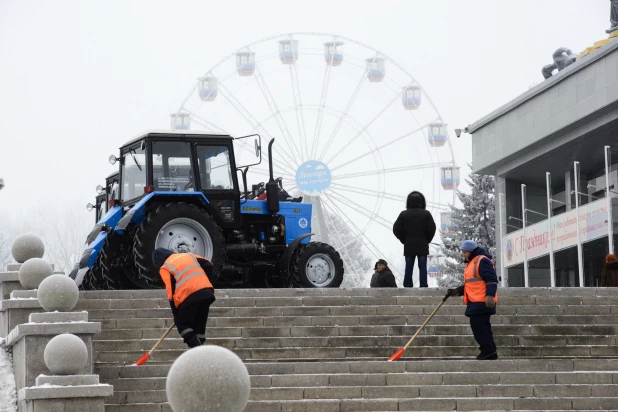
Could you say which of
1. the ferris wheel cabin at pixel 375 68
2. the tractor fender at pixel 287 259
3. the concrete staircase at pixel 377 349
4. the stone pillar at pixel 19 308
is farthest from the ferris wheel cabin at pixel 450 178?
the stone pillar at pixel 19 308

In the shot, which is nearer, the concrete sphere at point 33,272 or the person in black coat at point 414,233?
the concrete sphere at point 33,272

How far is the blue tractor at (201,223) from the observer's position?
16.6 metres

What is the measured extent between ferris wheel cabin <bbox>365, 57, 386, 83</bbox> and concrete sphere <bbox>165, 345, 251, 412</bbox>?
39.3 m

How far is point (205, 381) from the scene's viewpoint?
5723 millimetres

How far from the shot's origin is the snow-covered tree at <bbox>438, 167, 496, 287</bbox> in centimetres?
4666

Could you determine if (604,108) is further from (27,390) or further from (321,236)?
(27,390)

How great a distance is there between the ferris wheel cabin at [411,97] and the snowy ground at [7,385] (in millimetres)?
33942

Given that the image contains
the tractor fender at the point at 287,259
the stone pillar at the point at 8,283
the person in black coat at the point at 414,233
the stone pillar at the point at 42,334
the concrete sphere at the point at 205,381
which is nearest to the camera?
the concrete sphere at the point at 205,381

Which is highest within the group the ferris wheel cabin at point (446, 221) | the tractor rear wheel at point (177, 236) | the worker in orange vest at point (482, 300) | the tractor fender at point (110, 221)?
the ferris wheel cabin at point (446, 221)

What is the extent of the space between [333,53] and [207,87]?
16.6 ft

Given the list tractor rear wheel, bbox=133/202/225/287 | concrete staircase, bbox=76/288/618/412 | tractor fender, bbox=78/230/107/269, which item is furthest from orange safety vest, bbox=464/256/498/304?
tractor fender, bbox=78/230/107/269

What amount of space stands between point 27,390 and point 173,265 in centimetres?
209

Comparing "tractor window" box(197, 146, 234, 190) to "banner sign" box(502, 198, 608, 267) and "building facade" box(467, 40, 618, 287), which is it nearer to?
"building facade" box(467, 40, 618, 287)

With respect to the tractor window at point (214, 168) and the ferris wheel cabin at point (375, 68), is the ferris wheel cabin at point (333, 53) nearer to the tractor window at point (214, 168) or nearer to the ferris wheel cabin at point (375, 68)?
the ferris wheel cabin at point (375, 68)
